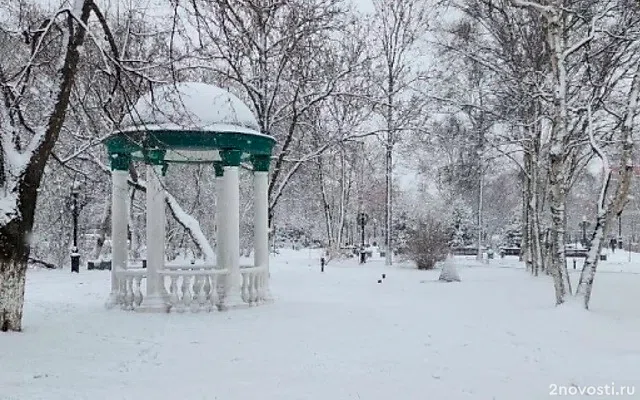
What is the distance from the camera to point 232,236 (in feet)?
44.1

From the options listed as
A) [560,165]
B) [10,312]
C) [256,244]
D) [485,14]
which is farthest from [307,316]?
[485,14]

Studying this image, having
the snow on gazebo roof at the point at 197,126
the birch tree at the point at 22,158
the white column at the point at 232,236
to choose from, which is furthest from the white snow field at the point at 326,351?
the snow on gazebo roof at the point at 197,126

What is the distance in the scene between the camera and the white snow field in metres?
6.54

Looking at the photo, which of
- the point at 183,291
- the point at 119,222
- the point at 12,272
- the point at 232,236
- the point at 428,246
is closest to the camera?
the point at 12,272

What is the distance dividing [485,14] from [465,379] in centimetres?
1853

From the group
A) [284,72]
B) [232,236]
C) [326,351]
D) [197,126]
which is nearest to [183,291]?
[232,236]

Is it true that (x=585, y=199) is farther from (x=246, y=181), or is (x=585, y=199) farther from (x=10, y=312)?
(x=10, y=312)

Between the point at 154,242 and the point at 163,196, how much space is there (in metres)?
0.92

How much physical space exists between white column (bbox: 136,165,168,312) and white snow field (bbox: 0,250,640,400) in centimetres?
56

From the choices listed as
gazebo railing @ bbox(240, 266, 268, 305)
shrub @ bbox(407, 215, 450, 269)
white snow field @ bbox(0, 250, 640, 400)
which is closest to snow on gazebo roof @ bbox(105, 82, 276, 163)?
gazebo railing @ bbox(240, 266, 268, 305)

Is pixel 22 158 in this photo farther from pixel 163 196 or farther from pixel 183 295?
pixel 183 295

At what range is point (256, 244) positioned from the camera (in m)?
14.6

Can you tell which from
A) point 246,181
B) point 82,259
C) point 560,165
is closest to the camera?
point 560,165

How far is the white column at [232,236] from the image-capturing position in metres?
13.3
